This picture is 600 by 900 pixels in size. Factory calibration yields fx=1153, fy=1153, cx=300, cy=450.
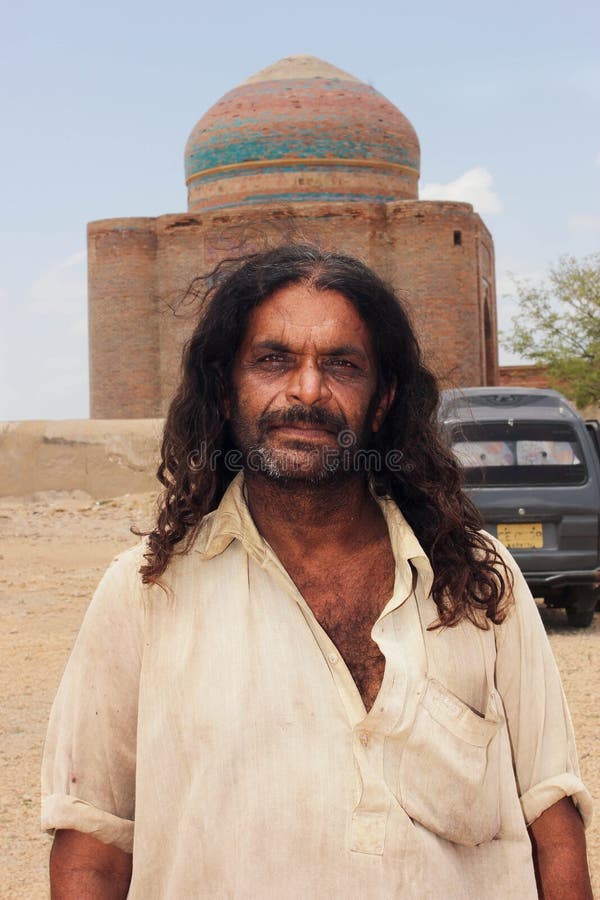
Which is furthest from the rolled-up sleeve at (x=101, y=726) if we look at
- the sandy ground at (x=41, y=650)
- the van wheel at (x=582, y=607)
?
the van wheel at (x=582, y=607)

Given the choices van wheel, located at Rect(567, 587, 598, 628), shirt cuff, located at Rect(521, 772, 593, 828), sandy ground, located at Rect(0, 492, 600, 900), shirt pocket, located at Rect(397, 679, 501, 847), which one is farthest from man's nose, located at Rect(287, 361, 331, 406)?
van wheel, located at Rect(567, 587, 598, 628)

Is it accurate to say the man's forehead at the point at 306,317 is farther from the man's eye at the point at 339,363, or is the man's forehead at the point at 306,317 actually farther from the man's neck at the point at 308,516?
the man's neck at the point at 308,516

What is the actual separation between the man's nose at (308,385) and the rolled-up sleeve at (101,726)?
42 cm

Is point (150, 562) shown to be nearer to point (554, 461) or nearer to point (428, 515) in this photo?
point (428, 515)

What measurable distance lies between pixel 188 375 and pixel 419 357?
46 centimetres

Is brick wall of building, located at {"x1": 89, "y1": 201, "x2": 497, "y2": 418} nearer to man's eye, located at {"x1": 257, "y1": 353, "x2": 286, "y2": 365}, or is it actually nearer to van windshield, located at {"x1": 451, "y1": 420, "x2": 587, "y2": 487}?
van windshield, located at {"x1": 451, "y1": 420, "x2": 587, "y2": 487}

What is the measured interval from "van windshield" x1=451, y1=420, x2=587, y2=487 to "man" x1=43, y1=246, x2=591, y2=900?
5449mm

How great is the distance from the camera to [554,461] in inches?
301

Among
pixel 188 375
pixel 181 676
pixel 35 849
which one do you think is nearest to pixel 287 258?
pixel 188 375

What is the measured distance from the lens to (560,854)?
1877mm

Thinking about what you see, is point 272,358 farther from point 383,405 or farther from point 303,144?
point 303,144

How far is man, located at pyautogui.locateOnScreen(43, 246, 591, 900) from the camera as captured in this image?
1.77 metres

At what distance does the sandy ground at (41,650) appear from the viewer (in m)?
3.93

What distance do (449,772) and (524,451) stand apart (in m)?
5.99
